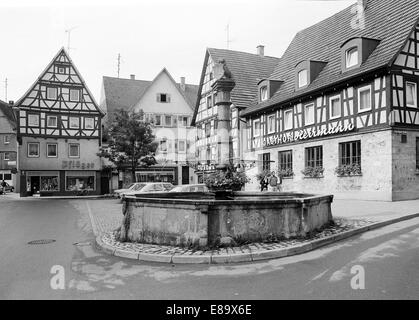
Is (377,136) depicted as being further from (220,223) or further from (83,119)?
(83,119)

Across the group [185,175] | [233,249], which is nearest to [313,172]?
[233,249]

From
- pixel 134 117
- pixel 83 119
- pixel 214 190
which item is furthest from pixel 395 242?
pixel 83 119

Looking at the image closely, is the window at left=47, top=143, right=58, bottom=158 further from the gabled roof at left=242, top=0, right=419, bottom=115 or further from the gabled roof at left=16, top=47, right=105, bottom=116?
the gabled roof at left=242, top=0, right=419, bottom=115

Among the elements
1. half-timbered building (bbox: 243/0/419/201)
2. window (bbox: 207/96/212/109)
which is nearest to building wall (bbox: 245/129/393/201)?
half-timbered building (bbox: 243/0/419/201)

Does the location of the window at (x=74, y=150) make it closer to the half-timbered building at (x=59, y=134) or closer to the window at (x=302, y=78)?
the half-timbered building at (x=59, y=134)

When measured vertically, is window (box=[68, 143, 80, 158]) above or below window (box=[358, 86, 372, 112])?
below

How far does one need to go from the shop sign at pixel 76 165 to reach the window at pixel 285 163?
2165 cm

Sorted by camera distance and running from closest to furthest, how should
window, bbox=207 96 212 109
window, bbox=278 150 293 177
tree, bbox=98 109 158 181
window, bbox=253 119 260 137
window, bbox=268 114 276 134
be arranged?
window, bbox=278 150 293 177
window, bbox=268 114 276 134
window, bbox=253 119 260 137
tree, bbox=98 109 158 181
window, bbox=207 96 212 109

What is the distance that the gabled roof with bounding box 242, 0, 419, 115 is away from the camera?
19.9 meters

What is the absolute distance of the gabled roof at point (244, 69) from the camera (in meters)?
33.6

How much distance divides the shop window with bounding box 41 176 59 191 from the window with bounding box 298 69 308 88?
87.1 feet

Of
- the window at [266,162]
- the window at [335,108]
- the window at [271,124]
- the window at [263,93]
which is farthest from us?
the window at [263,93]

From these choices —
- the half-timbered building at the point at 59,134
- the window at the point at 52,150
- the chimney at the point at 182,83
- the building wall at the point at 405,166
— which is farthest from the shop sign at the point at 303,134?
the chimney at the point at 182,83

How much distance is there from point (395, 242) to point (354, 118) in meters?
13.1
